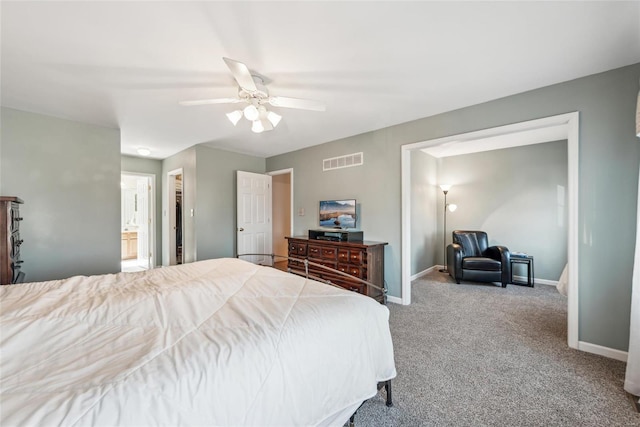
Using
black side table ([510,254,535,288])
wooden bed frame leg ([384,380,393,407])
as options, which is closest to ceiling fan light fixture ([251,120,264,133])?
wooden bed frame leg ([384,380,393,407])

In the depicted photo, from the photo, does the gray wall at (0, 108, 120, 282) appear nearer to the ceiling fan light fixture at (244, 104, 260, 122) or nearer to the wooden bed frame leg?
the ceiling fan light fixture at (244, 104, 260, 122)

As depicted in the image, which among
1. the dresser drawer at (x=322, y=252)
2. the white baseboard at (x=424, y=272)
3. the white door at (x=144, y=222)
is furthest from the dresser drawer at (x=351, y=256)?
the white door at (x=144, y=222)

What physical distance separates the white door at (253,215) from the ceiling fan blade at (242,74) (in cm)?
302

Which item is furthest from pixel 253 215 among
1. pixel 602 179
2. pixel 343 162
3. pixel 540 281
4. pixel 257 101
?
pixel 540 281

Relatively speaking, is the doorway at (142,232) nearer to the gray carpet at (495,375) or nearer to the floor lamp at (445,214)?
the gray carpet at (495,375)

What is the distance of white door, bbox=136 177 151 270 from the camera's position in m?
5.66

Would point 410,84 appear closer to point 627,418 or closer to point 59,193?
point 627,418

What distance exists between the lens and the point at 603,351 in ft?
7.54

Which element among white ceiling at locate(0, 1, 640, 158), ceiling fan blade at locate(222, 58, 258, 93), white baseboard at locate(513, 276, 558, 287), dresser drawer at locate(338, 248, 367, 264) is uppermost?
white ceiling at locate(0, 1, 640, 158)

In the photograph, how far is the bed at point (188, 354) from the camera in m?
0.76

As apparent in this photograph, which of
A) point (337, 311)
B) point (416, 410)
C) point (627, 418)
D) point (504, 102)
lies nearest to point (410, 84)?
point (504, 102)

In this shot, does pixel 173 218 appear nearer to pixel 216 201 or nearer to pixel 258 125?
pixel 216 201

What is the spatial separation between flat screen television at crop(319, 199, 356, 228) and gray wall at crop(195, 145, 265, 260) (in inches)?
72.3

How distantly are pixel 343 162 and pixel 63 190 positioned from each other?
3.89 meters
